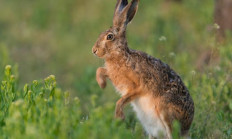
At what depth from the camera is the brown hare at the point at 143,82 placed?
17.2ft

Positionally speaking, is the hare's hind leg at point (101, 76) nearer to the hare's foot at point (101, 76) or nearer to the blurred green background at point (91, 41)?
the hare's foot at point (101, 76)

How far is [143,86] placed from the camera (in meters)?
5.25

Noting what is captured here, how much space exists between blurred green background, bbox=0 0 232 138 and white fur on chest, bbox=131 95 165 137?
3.63 ft

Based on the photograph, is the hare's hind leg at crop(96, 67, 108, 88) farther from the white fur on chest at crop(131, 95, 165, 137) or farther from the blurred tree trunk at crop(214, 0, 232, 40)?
the blurred tree trunk at crop(214, 0, 232, 40)

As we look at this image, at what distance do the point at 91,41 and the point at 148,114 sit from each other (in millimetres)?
7122

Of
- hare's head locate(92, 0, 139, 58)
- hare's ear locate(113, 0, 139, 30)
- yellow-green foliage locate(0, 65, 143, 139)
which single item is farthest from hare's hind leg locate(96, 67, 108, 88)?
yellow-green foliage locate(0, 65, 143, 139)

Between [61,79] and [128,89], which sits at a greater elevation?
[61,79]

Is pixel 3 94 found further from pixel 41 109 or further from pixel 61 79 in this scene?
pixel 61 79

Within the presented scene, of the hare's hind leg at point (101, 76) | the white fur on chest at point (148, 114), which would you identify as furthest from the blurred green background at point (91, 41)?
the hare's hind leg at point (101, 76)

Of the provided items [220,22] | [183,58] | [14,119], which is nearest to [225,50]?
[183,58]

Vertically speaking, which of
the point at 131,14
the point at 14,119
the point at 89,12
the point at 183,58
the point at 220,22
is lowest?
the point at 14,119

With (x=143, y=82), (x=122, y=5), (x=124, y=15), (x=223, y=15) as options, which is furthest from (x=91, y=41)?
(x=143, y=82)

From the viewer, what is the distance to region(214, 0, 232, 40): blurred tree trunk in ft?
30.0

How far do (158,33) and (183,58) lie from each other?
275 cm
